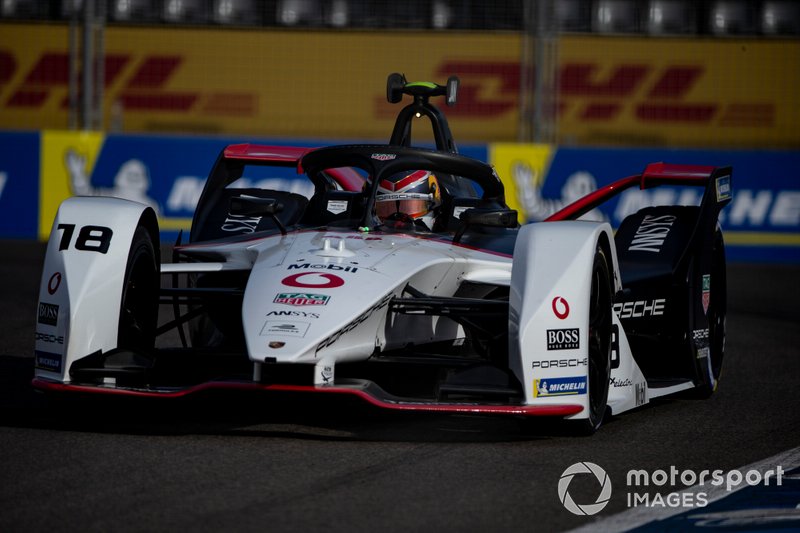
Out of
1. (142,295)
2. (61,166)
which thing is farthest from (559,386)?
(61,166)

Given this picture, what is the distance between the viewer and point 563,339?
558cm

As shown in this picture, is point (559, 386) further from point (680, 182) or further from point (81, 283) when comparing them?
point (680, 182)

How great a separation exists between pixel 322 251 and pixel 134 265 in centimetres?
95

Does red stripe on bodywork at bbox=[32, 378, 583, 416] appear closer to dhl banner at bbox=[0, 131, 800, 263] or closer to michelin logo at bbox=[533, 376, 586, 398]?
michelin logo at bbox=[533, 376, 586, 398]

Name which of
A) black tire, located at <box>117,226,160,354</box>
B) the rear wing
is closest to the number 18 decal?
black tire, located at <box>117,226,160,354</box>

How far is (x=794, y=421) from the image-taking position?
258 inches

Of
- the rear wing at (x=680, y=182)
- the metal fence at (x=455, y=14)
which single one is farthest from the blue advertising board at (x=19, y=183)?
the rear wing at (x=680, y=182)

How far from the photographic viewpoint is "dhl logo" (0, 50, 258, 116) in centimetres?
1978

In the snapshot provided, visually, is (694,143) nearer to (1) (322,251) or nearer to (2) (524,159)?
(2) (524,159)

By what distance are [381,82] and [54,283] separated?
46.2 feet

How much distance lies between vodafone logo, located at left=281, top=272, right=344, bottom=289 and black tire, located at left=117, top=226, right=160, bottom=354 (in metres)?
0.89

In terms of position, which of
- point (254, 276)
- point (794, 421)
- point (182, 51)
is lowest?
point (794, 421)

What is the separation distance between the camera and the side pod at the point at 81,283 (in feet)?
18.9

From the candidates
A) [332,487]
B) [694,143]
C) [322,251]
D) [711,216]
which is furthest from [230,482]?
[694,143]
